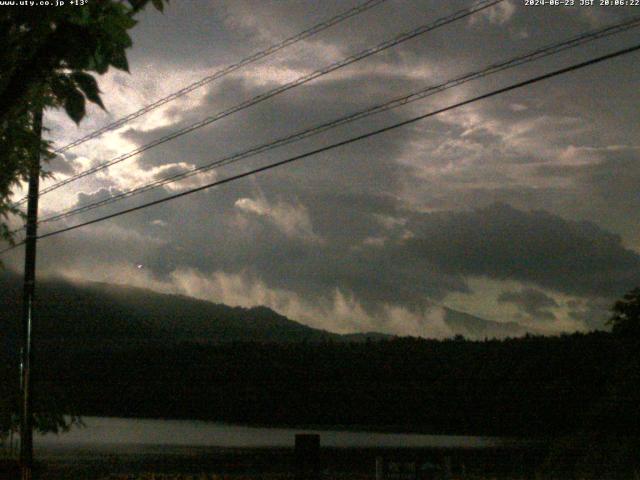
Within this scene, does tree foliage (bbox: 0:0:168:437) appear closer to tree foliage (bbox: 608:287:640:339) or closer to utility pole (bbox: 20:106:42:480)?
utility pole (bbox: 20:106:42:480)

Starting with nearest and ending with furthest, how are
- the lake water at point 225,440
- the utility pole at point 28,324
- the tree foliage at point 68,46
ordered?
the tree foliage at point 68,46 < the utility pole at point 28,324 < the lake water at point 225,440

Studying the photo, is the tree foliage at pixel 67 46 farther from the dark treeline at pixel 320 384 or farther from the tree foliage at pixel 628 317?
the dark treeline at pixel 320 384

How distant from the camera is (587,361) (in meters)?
82.2

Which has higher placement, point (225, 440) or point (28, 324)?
point (28, 324)

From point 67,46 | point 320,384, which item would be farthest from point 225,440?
point 67,46

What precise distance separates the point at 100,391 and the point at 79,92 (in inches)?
5606

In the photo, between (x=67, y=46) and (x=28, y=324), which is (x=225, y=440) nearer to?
(x=28, y=324)

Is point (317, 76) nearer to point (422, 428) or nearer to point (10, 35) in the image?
point (10, 35)

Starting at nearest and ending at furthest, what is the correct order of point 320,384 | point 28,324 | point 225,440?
point 28,324, point 225,440, point 320,384

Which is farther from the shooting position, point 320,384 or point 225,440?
point 320,384

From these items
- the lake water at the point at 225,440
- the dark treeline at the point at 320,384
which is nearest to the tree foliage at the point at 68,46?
the lake water at the point at 225,440

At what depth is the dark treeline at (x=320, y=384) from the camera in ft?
402

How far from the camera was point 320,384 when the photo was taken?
15362cm

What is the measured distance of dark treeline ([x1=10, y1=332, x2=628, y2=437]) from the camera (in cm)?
12262
